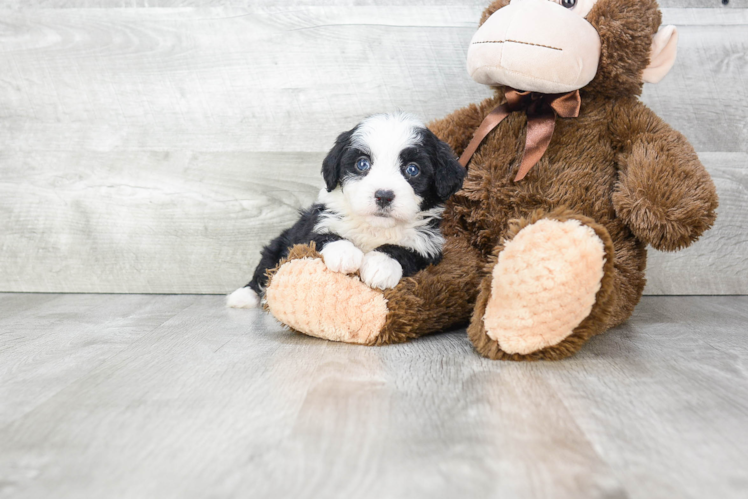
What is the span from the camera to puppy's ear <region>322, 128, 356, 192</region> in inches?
63.9

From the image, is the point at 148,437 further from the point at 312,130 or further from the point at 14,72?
the point at 14,72

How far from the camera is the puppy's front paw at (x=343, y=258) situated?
151 cm

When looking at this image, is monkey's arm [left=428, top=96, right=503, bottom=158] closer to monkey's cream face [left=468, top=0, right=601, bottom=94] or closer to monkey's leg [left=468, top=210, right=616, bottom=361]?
monkey's cream face [left=468, top=0, right=601, bottom=94]

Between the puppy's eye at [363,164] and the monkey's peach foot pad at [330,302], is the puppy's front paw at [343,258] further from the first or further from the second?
the puppy's eye at [363,164]

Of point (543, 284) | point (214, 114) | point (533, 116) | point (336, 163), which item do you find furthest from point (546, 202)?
point (214, 114)

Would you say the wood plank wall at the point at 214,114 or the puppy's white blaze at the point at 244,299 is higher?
the wood plank wall at the point at 214,114

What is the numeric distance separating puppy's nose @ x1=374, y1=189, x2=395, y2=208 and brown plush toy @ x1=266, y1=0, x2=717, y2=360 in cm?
21

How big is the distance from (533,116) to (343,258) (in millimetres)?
725

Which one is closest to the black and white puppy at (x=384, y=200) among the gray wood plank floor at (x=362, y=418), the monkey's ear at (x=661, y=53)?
the gray wood plank floor at (x=362, y=418)

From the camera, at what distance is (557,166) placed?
5.77 feet

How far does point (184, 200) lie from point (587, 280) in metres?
1.62

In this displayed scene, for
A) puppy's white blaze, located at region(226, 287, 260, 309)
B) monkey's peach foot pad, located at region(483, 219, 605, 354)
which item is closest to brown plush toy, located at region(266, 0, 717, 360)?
monkey's peach foot pad, located at region(483, 219, 605, 354)

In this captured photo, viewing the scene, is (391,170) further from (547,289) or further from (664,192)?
(664,192)

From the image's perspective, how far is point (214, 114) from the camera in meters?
2.37
